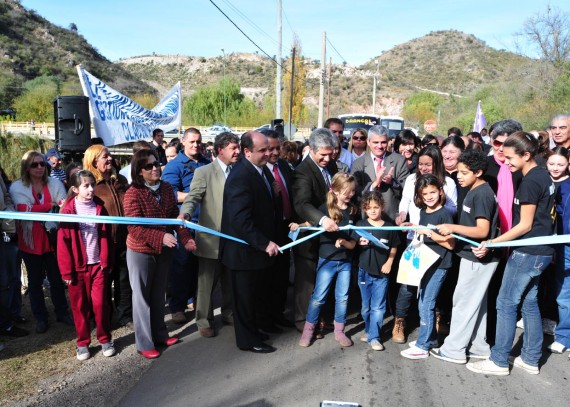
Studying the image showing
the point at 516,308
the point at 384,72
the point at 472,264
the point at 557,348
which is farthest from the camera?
the point at 384,72

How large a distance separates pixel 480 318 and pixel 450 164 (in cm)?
168

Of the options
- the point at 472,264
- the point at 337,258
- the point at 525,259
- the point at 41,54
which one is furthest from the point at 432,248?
the point at 41,54

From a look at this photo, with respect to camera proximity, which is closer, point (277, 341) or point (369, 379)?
point (369, 379)

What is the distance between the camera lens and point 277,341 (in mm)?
4605

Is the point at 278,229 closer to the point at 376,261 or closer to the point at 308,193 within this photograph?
the point at 308,193

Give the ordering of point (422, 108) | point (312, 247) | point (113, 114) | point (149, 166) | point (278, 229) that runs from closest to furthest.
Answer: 1. point (149, 166)
2. point (278, 229)
3. point (312, 247)
4. point (113, 114)
5. point (422, 108)

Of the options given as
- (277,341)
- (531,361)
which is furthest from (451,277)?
(277,341)

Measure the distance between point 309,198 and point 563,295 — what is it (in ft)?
8.71

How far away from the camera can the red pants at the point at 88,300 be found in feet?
13.5

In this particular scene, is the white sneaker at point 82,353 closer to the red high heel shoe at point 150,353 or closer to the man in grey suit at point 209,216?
the red high heel shoe at point 150,353

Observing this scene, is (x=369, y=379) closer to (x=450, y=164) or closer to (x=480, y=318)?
(x=480, y=318)

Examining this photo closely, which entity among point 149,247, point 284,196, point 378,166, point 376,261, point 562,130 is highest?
point 562,130

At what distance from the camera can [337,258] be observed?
4340mm

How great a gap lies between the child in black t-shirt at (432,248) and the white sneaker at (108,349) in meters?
2.73
